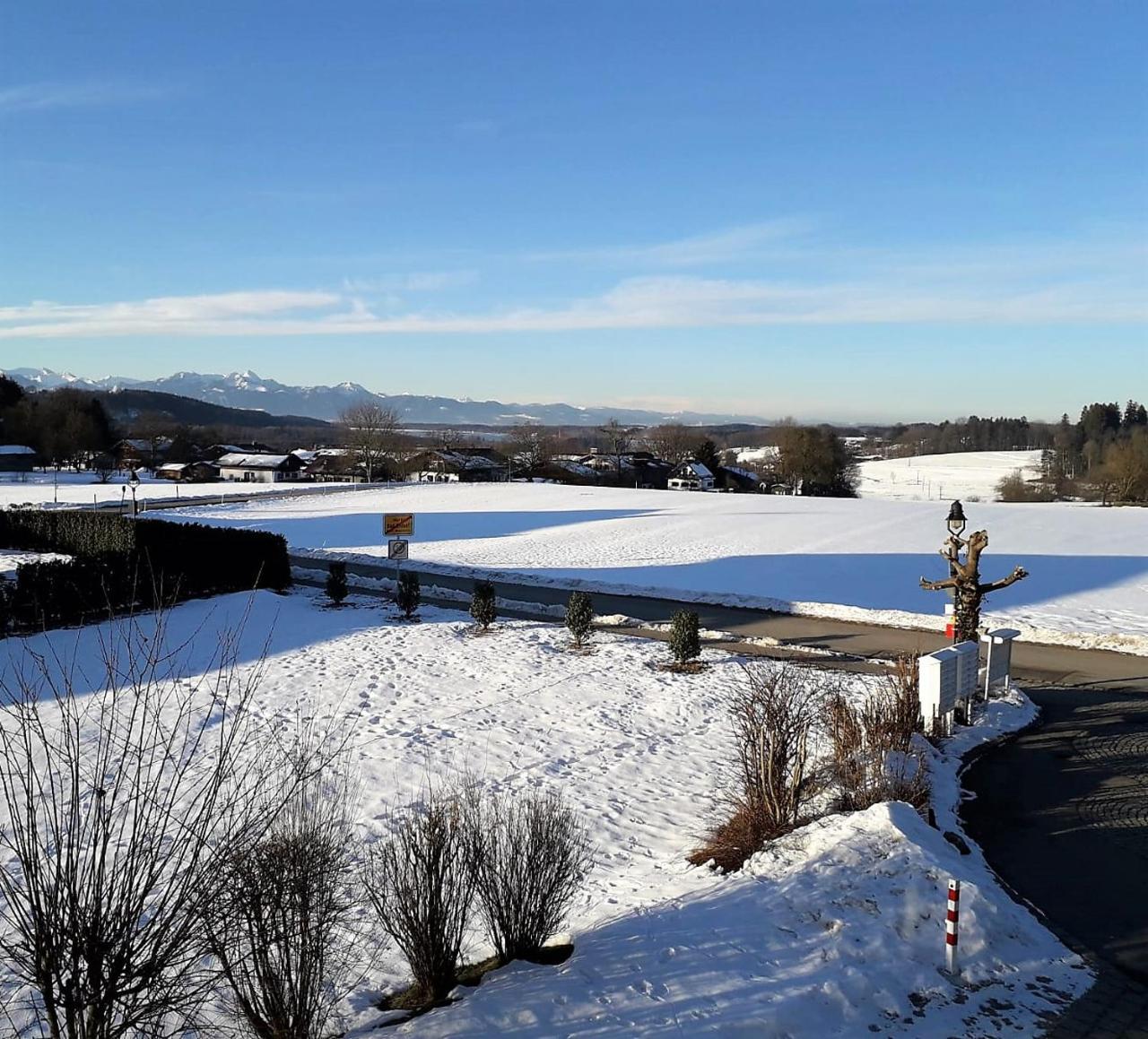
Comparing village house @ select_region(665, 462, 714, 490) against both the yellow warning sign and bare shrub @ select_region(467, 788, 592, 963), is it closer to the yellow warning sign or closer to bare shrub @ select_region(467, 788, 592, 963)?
the yellow warning sign

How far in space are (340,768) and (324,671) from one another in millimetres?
4940

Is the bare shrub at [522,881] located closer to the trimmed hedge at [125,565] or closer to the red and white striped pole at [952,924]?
the red and white striped pole at [952,924]

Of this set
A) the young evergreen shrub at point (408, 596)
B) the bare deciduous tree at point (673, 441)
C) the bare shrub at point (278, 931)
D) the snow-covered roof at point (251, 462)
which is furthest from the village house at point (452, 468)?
the bare shrub at point (278, 931)

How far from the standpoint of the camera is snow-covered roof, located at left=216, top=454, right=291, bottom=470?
88938 mm

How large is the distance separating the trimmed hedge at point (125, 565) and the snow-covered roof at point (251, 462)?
191 ft

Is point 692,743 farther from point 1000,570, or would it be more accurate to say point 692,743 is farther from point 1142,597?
point 1000,570

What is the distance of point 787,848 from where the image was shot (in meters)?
8.00

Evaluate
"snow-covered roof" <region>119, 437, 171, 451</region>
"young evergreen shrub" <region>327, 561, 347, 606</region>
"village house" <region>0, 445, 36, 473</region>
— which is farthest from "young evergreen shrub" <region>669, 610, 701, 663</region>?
"snow-covered roof" <region>119, 437, 171, 451</region>

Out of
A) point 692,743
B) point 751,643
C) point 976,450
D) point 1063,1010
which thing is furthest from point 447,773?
point 976,450

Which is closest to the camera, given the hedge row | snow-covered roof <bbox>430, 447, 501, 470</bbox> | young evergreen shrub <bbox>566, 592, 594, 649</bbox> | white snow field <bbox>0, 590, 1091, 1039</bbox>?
white snow field <bbox>0, 590, 1091, 1039</bbox>

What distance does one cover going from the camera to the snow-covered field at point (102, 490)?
53.6 meters

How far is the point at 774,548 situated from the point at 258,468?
67.7m

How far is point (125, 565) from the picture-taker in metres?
21.4

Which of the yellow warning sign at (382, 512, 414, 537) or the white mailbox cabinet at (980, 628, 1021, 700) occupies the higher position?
the yellow warning sign at (382, 512, 414, 537)
